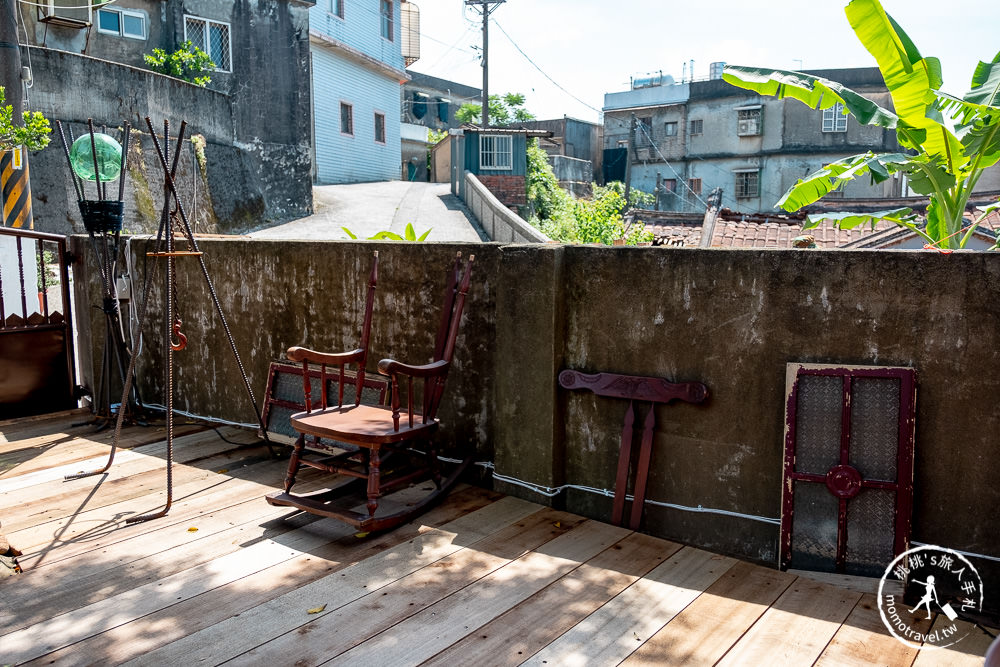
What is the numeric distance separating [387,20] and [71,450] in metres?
21.9

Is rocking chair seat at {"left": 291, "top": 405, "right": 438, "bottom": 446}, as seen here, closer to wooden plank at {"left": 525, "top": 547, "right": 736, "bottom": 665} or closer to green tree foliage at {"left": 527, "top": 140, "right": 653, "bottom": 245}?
wooden plank at {"left": 525, "top": 547, "right": 736, "bottom": 665}

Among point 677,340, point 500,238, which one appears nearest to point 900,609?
point 677,340

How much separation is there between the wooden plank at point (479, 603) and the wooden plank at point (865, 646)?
0.85 m

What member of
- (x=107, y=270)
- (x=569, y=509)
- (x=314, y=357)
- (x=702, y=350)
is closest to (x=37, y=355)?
(x=107, y=270)

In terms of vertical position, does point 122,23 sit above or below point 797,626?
above

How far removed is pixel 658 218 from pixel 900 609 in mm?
12824

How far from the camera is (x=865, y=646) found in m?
2.25

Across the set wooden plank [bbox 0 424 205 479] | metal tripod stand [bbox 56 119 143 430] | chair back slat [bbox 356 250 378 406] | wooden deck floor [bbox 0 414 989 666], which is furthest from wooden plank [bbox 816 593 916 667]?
metal tripod stand [bbox 56 119 143 430]

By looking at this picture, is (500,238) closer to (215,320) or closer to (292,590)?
(215,320)

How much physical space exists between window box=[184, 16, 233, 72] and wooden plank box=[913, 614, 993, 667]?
17.2 metres

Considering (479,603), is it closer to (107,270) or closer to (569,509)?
(569,509)

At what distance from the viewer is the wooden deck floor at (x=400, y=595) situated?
87.0 inches

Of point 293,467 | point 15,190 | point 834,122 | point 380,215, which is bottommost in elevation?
point 293,467

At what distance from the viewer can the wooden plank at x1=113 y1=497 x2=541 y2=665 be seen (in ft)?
7.22
